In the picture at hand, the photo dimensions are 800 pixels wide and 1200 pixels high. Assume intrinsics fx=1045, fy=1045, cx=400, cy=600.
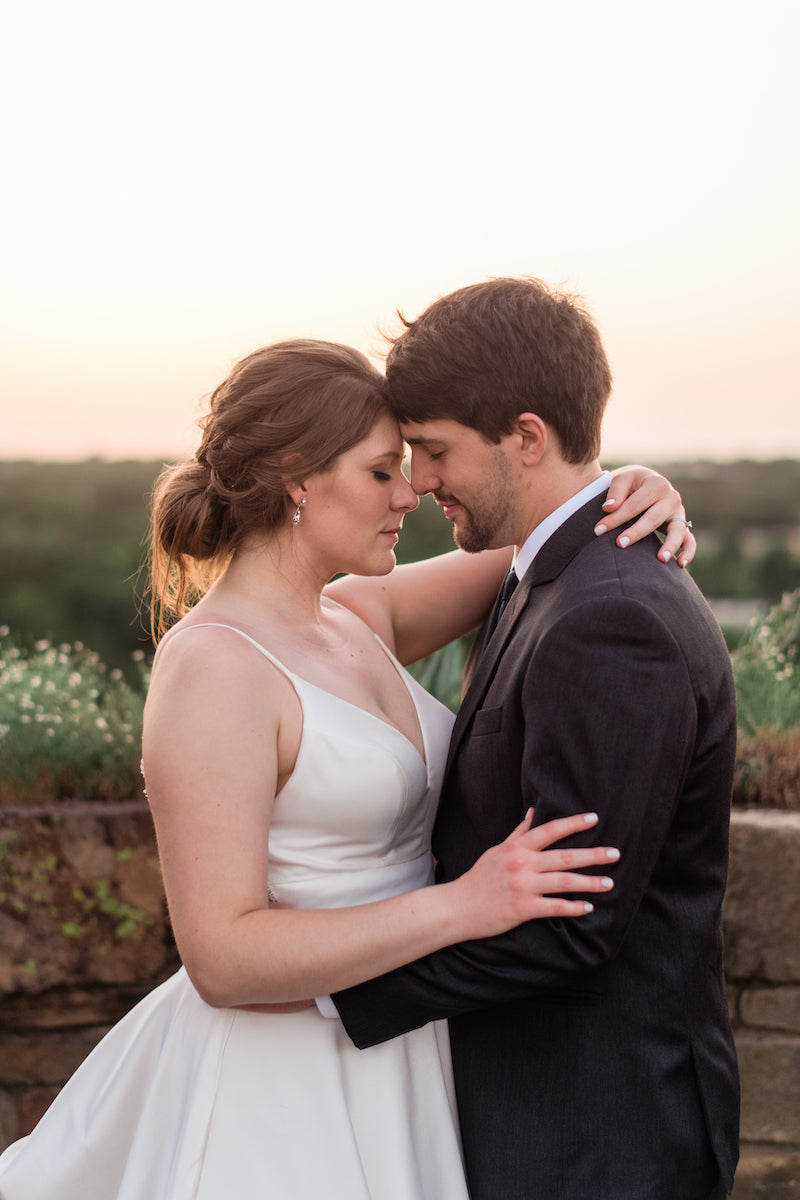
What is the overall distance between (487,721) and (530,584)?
0.31 metres

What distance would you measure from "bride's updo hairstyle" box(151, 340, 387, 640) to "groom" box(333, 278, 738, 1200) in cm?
18

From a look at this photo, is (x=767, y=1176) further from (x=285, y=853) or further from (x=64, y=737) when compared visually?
(x=64, y=737)

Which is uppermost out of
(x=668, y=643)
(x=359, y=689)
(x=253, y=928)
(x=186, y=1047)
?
(x=668, y=643)

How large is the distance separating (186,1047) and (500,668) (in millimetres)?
1027

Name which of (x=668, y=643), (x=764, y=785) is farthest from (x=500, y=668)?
(x=764, y=785)

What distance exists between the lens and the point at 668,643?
181 cm

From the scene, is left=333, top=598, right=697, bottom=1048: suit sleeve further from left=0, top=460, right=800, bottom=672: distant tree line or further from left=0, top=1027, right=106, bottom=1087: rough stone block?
left=0, top=460, right=800, bottom=672: distant tree line

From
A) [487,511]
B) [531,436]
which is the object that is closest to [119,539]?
[487,511]

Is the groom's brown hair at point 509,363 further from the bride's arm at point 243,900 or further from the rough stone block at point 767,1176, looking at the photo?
the rough stone block at point 767,1176

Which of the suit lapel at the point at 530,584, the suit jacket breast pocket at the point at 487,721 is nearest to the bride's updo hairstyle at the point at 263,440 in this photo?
the suit lapel at the point at 530,584

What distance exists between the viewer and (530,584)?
2.18 meters

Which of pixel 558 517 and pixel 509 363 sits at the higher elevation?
pixel 509 363

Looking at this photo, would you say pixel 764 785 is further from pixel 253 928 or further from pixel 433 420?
pixel 253 928

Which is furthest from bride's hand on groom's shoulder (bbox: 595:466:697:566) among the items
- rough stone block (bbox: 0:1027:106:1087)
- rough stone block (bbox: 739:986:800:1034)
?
A: rough stone block (bbox: 0:1027:106:1087)
